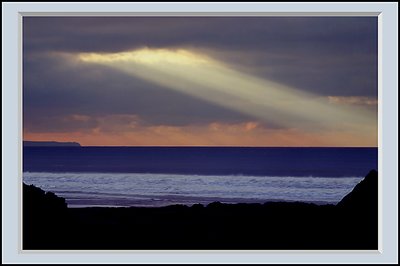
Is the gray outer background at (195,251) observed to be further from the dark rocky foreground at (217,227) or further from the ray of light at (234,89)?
the ray of light at (234,89)

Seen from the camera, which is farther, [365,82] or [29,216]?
[365,82]

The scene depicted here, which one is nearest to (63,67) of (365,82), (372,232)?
(365,82)

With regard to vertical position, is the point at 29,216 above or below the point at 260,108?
below

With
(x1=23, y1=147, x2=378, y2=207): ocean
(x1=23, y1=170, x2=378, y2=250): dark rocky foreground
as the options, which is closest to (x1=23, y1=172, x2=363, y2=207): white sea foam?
(x1=23, y1=147, x2=378, y2=207): ocean

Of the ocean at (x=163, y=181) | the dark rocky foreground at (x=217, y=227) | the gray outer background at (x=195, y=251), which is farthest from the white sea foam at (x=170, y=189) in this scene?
the gray outer background at (x=195, y=251)

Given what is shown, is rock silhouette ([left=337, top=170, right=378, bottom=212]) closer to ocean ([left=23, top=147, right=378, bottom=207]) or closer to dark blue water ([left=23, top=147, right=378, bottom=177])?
ocean ([left=23, top=147, right=378, bottom=207])

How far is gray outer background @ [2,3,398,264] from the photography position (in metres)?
5.62

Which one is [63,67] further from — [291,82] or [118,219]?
[291,82]

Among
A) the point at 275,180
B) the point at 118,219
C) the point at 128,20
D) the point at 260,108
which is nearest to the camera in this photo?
the point at 118,219

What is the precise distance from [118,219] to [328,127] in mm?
2873

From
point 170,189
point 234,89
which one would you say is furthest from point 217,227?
point 170,189

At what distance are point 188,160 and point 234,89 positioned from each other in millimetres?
3341

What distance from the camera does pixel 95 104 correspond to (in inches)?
360

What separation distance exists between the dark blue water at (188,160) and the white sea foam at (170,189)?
11.3 inches
